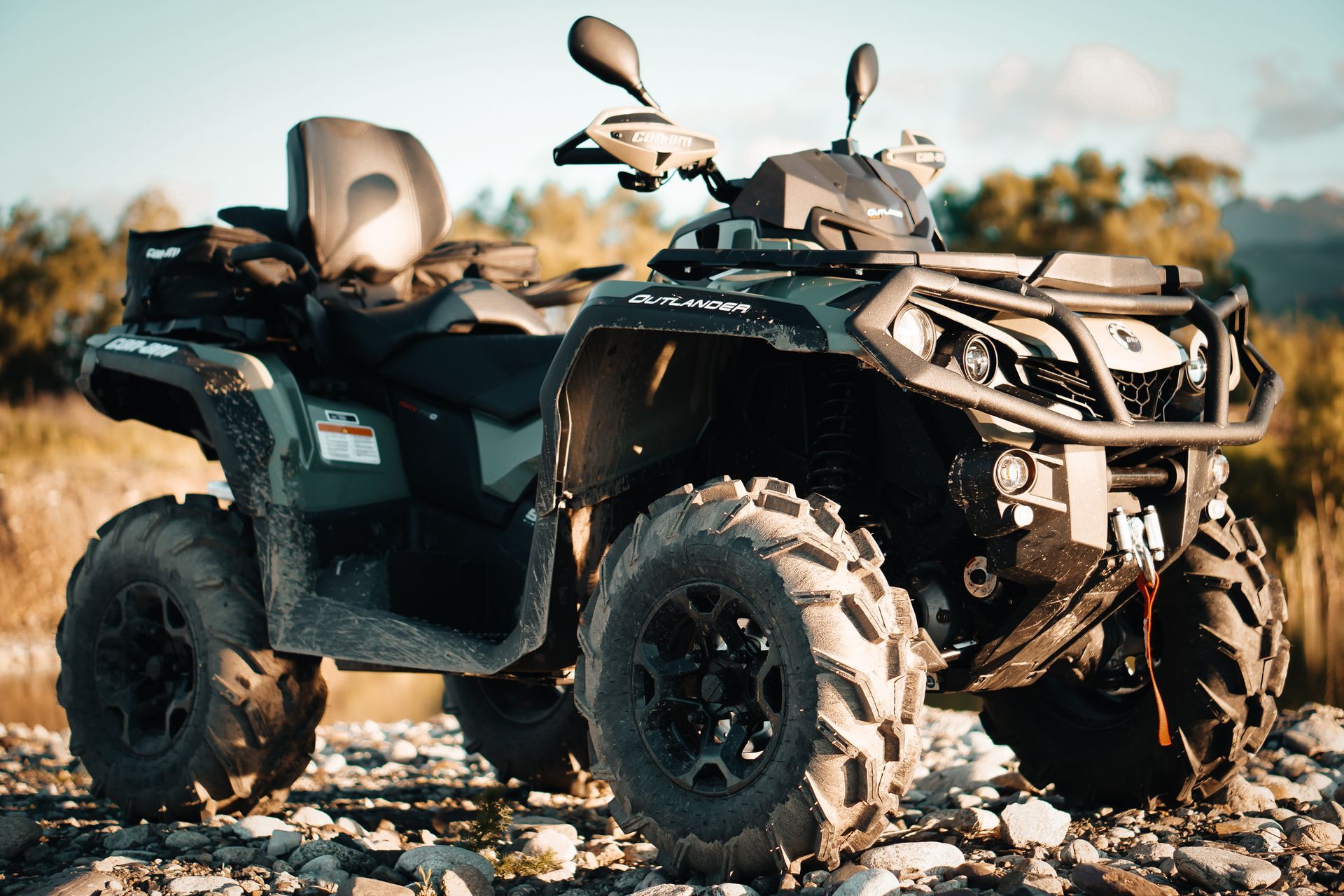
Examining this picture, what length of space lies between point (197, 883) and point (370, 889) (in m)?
0.65

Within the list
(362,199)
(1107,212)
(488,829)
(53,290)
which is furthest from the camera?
(1107,212)

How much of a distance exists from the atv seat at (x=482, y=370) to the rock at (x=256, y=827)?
156cm

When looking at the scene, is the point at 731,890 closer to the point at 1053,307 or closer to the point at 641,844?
the point at 641,844

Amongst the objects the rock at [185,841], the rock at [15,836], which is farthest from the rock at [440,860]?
the rock at [15,836]

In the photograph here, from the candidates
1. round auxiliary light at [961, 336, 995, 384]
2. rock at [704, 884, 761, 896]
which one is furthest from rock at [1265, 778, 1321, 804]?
rock at [704, 884, 761, 896]

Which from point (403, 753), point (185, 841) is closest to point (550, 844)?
point (185, 841)

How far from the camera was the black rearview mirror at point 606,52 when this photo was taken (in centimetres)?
356

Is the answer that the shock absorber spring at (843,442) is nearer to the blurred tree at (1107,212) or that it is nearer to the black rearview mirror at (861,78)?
the black rearview mirror at (861,78)

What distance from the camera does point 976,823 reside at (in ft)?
12.8

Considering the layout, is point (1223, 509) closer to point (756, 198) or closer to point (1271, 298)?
point (756, 198)

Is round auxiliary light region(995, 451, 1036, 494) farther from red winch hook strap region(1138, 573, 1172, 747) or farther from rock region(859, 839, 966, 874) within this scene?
rock region(859, 839, 966, 874)

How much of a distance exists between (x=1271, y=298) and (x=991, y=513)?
63.8m

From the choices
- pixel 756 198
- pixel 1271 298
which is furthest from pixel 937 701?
pixel 1271 298

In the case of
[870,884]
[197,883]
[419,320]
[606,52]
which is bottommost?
[197,883]
